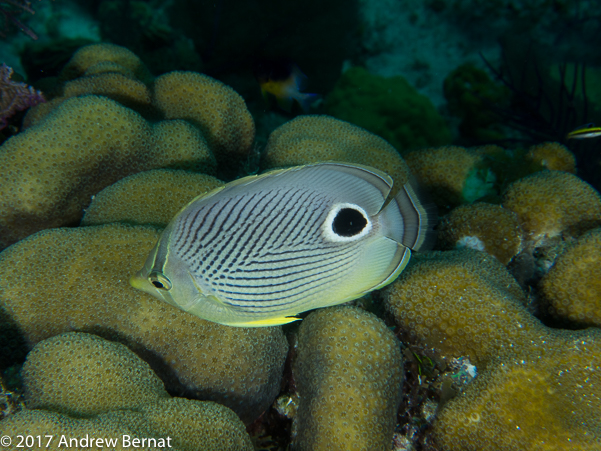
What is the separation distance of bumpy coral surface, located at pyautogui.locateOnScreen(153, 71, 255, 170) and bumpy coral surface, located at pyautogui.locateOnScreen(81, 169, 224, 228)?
3.83 ft

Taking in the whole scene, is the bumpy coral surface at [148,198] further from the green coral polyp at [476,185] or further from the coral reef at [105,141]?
the green coral polyp at [476,185]

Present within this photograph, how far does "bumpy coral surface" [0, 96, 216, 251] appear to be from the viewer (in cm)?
290

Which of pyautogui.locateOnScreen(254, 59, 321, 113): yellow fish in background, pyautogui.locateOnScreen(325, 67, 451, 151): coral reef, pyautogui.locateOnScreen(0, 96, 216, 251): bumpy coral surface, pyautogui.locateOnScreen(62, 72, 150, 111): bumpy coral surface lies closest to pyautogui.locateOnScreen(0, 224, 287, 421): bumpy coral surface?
pyautogui.locateOnScreen(0, 96, 216, 251): bumpy coral surface

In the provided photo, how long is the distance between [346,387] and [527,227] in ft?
8.86

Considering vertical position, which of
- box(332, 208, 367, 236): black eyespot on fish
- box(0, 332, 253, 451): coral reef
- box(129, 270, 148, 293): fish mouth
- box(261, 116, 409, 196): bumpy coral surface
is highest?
box(332, 208, 367, 236): black eyespot on fish

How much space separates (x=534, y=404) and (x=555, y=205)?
2.21 meters

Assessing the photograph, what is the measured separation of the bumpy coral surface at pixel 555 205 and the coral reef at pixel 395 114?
3212 mm

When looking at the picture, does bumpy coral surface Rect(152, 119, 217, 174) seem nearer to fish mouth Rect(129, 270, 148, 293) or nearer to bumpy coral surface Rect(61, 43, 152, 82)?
bumpy coral surface Rect(61, 43, 152, 82)

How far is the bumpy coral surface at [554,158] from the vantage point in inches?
172

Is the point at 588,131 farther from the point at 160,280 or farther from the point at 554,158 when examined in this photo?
the point at 160,280

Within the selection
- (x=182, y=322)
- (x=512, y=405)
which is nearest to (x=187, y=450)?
(x=182, y=322)

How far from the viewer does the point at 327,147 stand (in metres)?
3.69

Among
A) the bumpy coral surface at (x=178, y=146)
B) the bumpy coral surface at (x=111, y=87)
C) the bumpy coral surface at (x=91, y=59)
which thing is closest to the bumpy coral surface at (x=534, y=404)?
the bumpy coral surface at (x=178, y=146)

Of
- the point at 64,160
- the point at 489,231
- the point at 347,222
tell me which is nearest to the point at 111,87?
the point at 64,160
